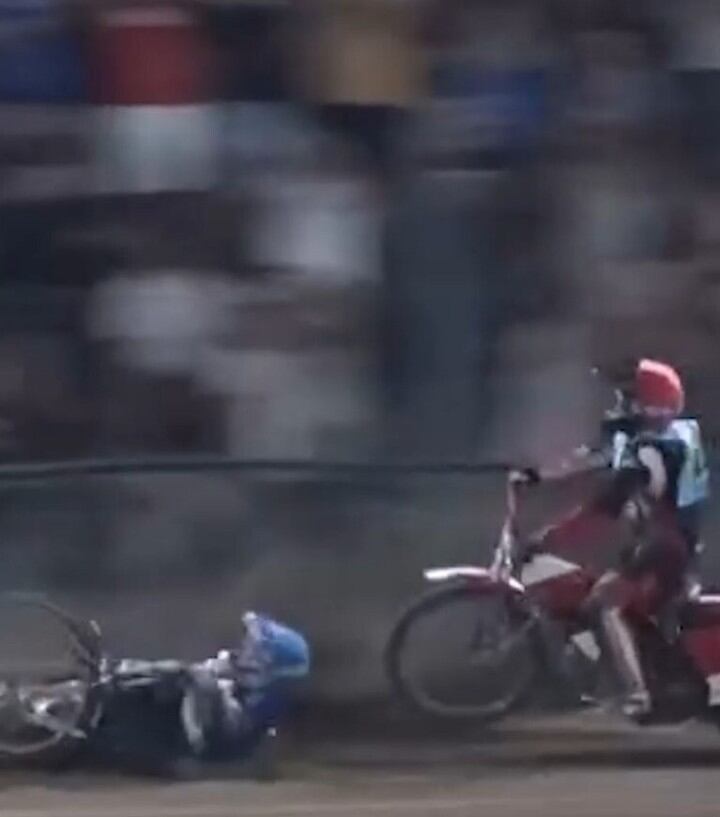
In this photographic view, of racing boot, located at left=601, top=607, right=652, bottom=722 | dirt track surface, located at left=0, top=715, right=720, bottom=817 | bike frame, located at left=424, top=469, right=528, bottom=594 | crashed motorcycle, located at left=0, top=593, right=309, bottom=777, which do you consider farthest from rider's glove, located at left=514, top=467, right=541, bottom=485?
crashed motorcycle, located at left=0, top=593, right=309, bottom=777

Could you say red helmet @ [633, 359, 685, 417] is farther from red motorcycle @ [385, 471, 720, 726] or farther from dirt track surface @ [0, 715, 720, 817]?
dirt track surface @ [0, 715, 720, 817]

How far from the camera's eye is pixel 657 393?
9477 millimetres

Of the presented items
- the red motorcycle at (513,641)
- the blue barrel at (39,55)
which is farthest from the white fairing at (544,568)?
the blue barrel at (39,55)

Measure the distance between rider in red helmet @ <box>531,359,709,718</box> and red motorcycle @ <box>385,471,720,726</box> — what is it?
1.8 inches

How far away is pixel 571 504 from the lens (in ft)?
31.4

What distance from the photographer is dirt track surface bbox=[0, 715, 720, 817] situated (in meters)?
8.80

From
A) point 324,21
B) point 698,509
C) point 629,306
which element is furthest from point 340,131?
point 698,509

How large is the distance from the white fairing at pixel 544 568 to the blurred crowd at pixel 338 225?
44 cm

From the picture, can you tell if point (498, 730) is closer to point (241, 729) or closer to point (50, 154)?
point (241, 729)

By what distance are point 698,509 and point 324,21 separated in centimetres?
199

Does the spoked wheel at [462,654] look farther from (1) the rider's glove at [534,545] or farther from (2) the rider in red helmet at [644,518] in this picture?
(2) the rider in red helmet at [644,518]

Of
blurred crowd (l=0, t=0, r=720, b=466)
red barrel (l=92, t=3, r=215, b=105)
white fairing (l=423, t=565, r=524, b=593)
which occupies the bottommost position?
white fairing (l=423, t=565, r=524, b=593)

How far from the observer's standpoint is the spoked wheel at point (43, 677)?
363 inches

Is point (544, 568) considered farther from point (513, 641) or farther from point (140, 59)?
point (140, 59)
